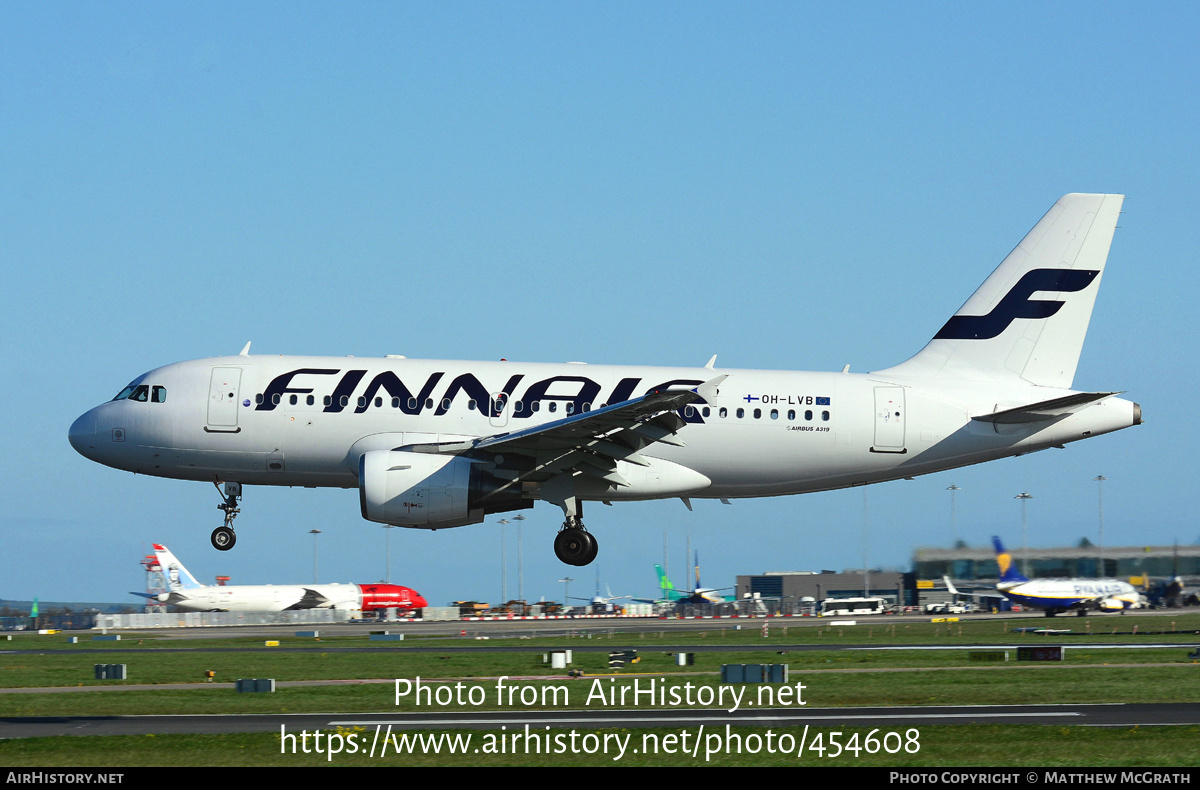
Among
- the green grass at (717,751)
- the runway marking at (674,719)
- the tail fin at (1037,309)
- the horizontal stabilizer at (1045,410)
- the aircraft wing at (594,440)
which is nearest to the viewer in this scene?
the green grass at (717,751)

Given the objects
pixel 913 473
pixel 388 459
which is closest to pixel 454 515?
pixel 388 459

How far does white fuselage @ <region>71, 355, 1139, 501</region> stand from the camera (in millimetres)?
34281

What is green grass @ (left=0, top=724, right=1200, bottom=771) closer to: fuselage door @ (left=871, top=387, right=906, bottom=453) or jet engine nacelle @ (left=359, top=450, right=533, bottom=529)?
jet engine nacelle @ (left=359, top=450, right=533, bottom=529)

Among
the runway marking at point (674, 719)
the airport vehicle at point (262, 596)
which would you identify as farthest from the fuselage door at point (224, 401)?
the airport vehicle at point (262, 596)

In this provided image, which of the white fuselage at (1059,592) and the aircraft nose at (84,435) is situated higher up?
the aircraft nose at (84,435)

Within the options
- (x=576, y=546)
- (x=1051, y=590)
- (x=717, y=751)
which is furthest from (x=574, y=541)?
(x=1051, y=590)

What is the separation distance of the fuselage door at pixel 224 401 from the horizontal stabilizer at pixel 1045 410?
20155mm

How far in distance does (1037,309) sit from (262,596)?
65.3 meters

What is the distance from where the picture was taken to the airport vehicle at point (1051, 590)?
6706cm

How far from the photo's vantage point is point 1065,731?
17.1m

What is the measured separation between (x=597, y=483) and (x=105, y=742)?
19949 mm

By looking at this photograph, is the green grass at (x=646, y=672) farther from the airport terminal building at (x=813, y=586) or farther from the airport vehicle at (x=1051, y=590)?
the airport terminal building at (x=813, y=586)

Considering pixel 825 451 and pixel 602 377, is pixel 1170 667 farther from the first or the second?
pixel 602 377

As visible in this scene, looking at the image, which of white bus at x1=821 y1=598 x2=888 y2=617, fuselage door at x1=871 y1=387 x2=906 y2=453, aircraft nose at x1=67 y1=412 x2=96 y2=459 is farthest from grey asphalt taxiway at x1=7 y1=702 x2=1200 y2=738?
white bus at x1=821 y1=598 x2=888 y2=617
